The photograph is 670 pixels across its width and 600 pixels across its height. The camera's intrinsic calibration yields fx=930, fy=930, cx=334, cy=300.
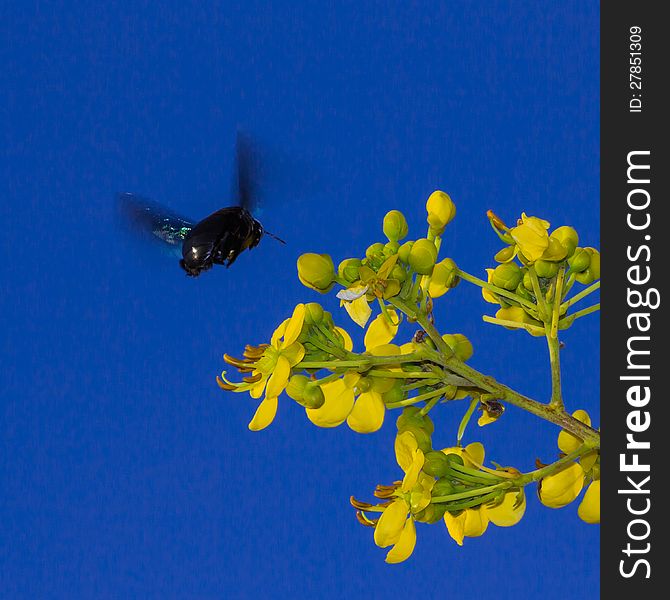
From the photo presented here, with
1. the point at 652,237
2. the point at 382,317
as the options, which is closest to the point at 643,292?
the point at 652,237

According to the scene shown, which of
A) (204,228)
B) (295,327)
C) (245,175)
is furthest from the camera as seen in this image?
(245,175)

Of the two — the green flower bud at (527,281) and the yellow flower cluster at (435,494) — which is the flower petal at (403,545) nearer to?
the yellow flower cluster at (435,494)

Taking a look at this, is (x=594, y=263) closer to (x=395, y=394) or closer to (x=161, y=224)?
(x=395, y=394)

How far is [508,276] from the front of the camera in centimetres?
46

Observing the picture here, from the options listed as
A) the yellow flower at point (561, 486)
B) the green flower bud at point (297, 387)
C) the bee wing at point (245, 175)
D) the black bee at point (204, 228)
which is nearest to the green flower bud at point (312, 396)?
the green flower bud at point (297, 387)

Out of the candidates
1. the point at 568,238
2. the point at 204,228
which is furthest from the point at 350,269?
the point at 204,228

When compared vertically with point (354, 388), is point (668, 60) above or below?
above

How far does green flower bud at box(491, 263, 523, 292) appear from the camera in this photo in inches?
18.1

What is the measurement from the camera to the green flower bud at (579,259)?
1.49 feet

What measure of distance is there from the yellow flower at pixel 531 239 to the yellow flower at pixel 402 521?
10 centimetres

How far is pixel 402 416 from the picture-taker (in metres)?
0.44

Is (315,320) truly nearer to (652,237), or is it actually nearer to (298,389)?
(298,389)

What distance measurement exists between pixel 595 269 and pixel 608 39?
0.12 meters

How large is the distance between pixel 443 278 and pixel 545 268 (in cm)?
5
